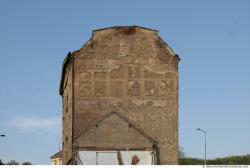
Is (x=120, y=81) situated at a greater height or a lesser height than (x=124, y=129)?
greater

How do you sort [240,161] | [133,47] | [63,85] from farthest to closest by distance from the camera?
[240,161]
[63,85]
[133,47]

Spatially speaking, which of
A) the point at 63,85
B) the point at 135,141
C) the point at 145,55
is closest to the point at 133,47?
the point at 145,55

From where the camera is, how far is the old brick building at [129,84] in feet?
117

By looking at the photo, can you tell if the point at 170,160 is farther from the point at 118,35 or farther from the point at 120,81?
the point at 118,35

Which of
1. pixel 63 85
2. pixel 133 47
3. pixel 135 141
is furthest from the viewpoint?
pixel 63 85

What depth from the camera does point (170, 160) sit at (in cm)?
3553

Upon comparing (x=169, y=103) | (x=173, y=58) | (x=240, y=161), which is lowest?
(x=240, y=161)

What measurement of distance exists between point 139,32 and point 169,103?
5.08m

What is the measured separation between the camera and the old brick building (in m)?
35.8

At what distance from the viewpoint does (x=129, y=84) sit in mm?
36031

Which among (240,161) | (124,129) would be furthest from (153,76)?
(240,161)

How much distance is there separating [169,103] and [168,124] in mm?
1379

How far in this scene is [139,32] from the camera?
1443 inches

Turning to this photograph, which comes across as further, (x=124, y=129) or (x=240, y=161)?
(x=240, y=161)
